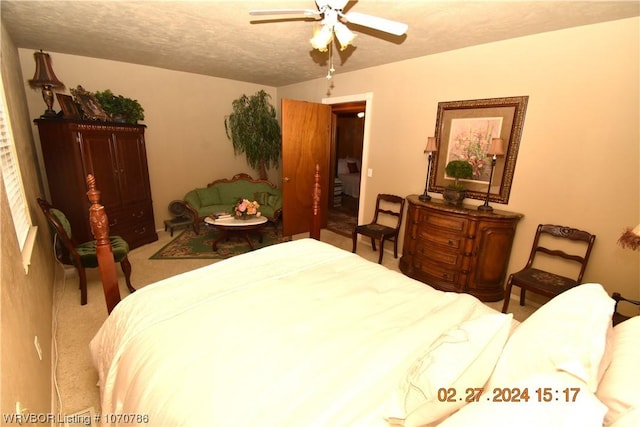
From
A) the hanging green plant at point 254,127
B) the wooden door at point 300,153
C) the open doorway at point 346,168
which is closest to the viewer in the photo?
the wooden door at point 300,153

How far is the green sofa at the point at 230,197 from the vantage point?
4.41m

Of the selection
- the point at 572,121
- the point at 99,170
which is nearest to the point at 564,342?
the point at 572,121

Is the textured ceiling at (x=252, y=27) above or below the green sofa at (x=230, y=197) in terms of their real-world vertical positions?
above

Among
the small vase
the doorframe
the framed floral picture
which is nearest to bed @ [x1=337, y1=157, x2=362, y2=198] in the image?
the doorframe

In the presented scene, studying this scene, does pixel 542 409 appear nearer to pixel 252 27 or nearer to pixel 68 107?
pixel 252 27

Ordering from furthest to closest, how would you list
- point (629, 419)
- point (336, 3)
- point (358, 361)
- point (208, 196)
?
point (208, 196)
point (336, 3)
point (358, 361)
point (629, 419)

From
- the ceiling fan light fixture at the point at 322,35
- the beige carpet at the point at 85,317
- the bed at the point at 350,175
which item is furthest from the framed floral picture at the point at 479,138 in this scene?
the bed at the point at 350,175

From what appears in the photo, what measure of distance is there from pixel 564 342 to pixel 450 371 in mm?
386

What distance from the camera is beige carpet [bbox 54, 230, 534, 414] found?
5.59 feet

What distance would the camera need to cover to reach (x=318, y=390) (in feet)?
3.10

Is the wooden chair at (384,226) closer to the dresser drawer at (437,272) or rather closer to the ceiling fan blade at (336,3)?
the dresser drawer at (437,272)

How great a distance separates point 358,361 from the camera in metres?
1.07

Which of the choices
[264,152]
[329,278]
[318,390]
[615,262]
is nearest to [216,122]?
[264,152]

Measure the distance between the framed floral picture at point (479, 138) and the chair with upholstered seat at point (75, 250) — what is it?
341 centimetres
